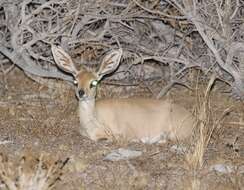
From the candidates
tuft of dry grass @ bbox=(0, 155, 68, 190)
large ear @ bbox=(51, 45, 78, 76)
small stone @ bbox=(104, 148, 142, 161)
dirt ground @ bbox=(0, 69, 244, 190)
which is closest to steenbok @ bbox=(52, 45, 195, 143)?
large ear @ bbox=(51, 45, 78, 76)

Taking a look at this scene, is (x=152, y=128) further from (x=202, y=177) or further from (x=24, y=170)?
(x=24, y=170)

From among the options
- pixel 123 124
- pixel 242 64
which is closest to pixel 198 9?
pixel 242 64

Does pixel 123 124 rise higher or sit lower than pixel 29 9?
lower

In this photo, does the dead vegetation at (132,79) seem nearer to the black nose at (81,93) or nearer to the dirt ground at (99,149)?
the dirt ground at (99,149)

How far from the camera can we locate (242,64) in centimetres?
870

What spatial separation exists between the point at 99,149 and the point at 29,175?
1942mm

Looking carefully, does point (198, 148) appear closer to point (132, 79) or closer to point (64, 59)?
Result: point (64, 59)

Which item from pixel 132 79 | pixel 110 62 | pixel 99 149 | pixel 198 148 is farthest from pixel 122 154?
pixel 132 79

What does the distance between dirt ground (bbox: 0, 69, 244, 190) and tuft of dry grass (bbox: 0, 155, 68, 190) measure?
136mm

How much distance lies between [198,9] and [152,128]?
55.4 inches

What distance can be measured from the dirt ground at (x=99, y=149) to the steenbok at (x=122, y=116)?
23 cm

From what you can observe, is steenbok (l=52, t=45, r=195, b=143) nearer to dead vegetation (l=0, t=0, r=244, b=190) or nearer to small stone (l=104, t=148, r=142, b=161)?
dead vegetation (l=0, t=0, r=244, b=190)

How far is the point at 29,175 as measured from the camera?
558 cm

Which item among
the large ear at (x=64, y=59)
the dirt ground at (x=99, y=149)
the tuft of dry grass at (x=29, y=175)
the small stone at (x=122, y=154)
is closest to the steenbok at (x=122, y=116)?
the large ear at (x=64, y=59)
